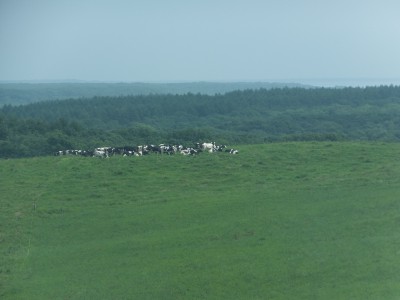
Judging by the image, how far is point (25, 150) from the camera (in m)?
30.8

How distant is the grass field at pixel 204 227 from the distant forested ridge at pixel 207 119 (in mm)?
10589

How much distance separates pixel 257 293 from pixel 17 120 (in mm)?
29314

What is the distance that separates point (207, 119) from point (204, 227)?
147 ft

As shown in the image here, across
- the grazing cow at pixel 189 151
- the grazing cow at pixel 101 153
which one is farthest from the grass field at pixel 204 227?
the grazing cow at pixel 101 153

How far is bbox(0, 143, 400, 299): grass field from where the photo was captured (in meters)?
11.0

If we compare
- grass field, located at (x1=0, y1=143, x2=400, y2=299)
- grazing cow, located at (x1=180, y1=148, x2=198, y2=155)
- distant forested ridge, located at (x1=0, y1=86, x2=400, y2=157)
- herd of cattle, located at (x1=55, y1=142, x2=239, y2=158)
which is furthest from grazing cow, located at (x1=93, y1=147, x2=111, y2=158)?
distant forested ridge, located at (x1=0, y1=86, x2=400, y2=157)

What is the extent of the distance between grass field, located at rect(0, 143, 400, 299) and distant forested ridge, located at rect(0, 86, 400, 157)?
1059 cm

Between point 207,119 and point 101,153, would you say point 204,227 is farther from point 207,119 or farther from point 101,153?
point 207,119

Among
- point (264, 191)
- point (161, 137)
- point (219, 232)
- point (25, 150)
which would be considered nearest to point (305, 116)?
point (161, 137)

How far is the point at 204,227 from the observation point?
47.8ft

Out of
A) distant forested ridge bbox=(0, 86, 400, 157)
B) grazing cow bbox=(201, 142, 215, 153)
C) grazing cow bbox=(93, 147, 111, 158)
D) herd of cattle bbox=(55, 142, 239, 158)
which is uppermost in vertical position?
grazing cow bbox=(201, 142, 215, 153)

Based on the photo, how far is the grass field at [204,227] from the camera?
1098 cm

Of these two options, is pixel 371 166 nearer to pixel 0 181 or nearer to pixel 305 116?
pixel 0 181

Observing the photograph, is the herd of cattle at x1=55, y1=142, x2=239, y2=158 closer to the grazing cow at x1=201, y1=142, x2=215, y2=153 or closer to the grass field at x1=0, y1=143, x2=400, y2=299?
the grazing cow at x1=201, y1=142, x2=215, y2=153
